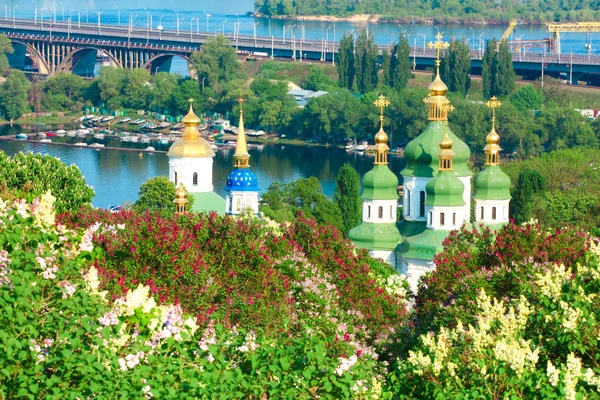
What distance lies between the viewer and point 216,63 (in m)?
89.4

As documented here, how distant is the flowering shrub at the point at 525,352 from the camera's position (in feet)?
53.0

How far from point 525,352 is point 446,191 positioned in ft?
64.5

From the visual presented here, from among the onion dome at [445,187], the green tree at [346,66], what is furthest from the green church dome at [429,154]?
the green tree at [346,66]

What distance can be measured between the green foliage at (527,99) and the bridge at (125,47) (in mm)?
11022

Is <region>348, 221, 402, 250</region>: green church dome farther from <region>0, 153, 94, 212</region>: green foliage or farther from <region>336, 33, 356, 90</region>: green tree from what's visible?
<region>336, 33, 356, 90</region>: green tree

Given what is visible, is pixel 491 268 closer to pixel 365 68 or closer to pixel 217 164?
pixel 217 164

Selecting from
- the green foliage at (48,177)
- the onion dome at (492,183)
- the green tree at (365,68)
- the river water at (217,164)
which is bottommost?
the river water at (217,164)

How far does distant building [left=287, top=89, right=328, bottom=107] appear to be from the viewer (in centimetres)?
8307

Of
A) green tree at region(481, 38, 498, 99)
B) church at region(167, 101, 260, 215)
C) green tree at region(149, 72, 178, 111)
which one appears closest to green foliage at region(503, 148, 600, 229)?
church at region(167, 101, 260, 215)

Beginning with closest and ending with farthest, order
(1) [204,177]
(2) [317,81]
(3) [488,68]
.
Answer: (1) [204,177]
(3) [488,68]
(2) [317,81]

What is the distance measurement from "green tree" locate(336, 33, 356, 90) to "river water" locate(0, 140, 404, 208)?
728 centimetres

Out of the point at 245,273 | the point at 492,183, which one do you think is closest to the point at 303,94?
the point at 492,183

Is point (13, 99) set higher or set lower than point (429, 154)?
lower

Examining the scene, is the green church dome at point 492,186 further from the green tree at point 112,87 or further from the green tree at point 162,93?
the green tree at point 112,87
